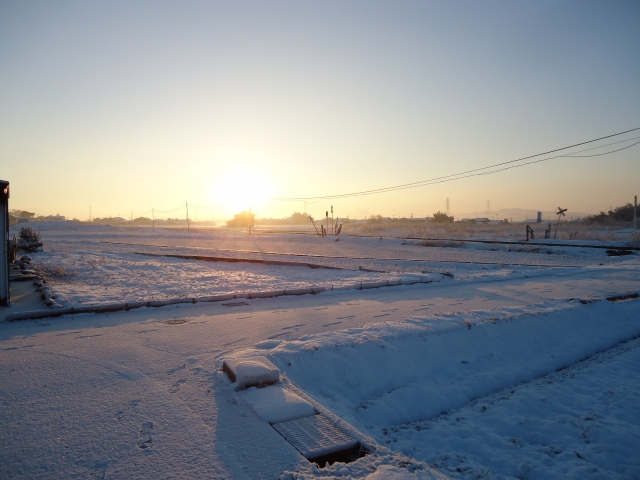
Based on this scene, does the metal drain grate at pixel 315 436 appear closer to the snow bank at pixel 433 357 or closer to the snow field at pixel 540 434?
the snow bank at pixel 433 357

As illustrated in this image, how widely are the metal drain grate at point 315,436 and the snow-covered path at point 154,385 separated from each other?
0.42ft

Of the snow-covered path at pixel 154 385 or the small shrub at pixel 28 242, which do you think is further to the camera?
the small shrub at pixel 28 242

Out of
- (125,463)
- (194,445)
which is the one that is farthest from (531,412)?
(125,463)

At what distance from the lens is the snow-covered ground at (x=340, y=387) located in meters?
3.51

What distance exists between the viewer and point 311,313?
8.43 metres

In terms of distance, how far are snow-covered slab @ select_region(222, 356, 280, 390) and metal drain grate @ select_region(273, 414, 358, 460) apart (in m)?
0.79

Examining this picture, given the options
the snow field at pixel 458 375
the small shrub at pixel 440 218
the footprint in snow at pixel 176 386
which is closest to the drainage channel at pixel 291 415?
the snow field at pixel 458 375

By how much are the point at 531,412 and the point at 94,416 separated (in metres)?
4.89

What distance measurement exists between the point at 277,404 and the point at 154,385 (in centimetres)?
148

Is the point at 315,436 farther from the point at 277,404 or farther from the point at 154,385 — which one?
the point at 154,385

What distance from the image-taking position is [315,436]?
381 cm

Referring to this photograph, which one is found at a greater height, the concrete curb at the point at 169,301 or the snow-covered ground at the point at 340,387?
the concrete curb at the point at 169,301

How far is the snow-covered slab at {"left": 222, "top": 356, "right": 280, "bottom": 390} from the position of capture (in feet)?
15.4

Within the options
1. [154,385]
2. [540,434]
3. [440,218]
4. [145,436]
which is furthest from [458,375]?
[440,218]
